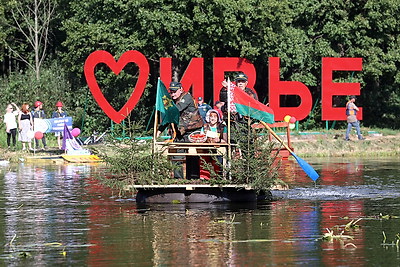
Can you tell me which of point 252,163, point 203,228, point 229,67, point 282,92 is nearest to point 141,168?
point 252,163

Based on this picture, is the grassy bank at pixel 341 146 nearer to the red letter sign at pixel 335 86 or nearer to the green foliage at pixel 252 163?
the red letter sign at pixel 335 86

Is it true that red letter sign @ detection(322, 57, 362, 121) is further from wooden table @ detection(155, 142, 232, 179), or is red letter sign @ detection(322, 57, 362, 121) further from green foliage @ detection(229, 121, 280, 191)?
green foliage @ detection(229, 121, 280, 191)

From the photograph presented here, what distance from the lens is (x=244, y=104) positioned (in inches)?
762

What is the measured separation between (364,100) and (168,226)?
33.5 meters

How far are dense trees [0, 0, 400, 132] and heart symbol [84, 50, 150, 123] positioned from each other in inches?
63.4

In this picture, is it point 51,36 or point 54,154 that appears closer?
point 54,154

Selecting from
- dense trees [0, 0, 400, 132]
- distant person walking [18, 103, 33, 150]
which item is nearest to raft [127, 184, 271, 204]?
distant person walking [18, 103, 33, 150]

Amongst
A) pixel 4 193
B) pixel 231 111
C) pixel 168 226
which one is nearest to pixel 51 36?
pixel 4 193

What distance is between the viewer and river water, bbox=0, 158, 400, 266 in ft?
43.2

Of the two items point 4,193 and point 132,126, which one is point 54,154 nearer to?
point 4,193

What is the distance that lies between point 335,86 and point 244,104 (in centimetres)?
2385

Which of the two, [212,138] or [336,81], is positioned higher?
[336,81]

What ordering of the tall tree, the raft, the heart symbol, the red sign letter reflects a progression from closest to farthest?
the raft
the heart symbol
the red sign letter
the tall tree

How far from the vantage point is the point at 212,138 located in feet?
64.3
